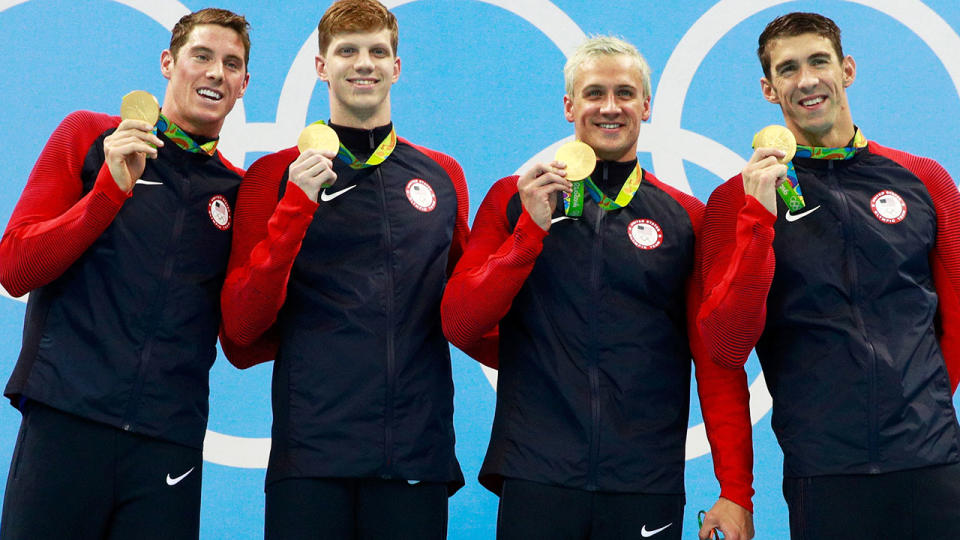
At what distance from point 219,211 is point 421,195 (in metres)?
0.61

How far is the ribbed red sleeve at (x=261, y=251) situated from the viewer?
2.77 metres

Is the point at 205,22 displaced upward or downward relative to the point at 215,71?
upward

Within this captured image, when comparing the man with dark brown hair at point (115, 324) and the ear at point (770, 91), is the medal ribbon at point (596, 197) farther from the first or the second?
the man with dark brown hair at point (115, 324)

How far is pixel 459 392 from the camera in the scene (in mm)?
4121

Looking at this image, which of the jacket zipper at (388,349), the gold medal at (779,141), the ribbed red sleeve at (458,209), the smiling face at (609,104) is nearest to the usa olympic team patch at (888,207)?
the gold medal at (779,141)

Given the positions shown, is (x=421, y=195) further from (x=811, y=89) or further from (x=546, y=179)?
(x=811, y=89)

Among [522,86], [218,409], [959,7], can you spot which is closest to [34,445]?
[218,409]

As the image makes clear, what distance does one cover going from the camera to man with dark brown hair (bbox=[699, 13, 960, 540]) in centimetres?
269

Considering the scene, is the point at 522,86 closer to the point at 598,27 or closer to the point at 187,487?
the point at 598,27

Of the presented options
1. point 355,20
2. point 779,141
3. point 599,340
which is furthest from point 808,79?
point 355,20

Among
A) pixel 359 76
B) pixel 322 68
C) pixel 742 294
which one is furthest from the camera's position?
pixel 322 68

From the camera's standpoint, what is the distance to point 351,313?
2.88m

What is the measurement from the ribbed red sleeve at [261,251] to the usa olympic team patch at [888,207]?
61.8 inches

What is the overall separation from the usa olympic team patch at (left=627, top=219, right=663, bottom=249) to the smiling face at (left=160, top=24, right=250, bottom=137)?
1.30 metres
